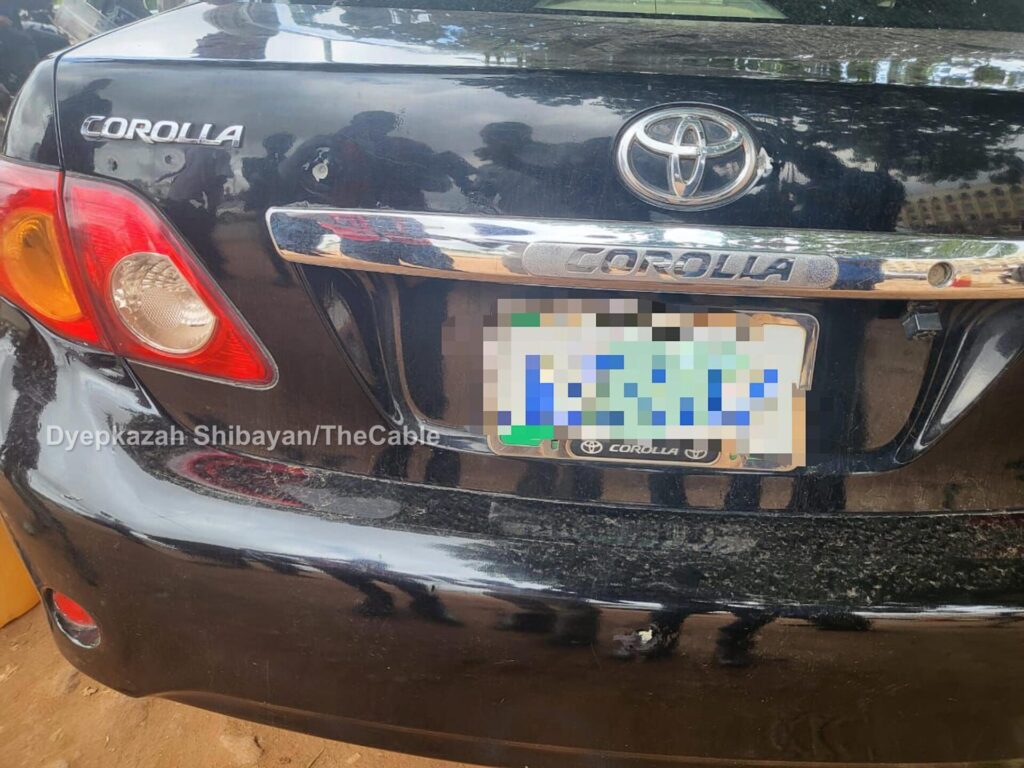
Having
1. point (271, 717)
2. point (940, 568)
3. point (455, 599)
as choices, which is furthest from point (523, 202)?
point (271, 717)

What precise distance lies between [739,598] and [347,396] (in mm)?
650

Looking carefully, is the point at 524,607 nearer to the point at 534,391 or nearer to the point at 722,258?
the point at 534,391

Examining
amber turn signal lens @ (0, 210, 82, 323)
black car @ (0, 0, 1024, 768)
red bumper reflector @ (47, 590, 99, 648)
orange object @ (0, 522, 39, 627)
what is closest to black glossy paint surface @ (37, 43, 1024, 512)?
black car @ (0, 0, 1024, 768)

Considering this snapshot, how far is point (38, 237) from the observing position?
4.08 feet

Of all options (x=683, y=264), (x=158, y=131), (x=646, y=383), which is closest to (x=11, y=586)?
(x=158, y=131)

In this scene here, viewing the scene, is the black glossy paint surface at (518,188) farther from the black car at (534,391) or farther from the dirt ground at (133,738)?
the dirt ground at (133,738)

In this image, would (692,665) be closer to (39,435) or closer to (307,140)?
(307,140)

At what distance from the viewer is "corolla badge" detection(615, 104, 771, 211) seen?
1.08m

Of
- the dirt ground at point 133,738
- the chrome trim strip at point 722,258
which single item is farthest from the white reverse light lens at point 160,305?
the dirt ground at point 133,738

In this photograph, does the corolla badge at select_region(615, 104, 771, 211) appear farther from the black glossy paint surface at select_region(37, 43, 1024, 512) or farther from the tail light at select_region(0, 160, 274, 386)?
the tail light at select_region(0, 160, 274, 386)

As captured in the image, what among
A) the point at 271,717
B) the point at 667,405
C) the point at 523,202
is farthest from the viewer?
the point at 271,717

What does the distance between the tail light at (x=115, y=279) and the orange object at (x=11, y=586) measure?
4.51 feet

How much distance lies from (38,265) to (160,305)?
0.21m

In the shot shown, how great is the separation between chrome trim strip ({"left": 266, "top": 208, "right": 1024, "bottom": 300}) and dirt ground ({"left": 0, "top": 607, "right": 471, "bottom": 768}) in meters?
1.38
